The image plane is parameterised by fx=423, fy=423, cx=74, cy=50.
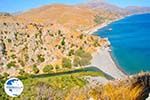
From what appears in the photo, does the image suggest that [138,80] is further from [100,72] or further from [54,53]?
[54,53]

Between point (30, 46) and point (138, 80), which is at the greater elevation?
point (138, 80)

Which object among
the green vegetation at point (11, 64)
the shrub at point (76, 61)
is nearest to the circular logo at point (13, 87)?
the green vegetation at point (11, 64)

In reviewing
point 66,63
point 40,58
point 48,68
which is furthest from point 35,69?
point 40,58

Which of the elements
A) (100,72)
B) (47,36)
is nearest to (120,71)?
(100,72)

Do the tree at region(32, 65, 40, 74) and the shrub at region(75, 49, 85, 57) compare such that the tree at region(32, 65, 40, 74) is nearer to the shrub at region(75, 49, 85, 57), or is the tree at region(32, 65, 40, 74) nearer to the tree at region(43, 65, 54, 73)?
the tree at region(43, 65, 54, 73)

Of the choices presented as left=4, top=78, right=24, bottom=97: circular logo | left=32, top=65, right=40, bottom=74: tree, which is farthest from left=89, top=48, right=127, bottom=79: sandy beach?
left=4, top=78, right=24, bottom=97: circular logo

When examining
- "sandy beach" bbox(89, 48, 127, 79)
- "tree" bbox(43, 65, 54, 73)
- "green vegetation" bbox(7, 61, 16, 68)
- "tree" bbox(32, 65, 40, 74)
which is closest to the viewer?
"sandy beach" bbox(89, 48, 127, 79)

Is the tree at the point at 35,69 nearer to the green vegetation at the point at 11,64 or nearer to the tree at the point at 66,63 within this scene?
the green vegetation at the point at 11,64
